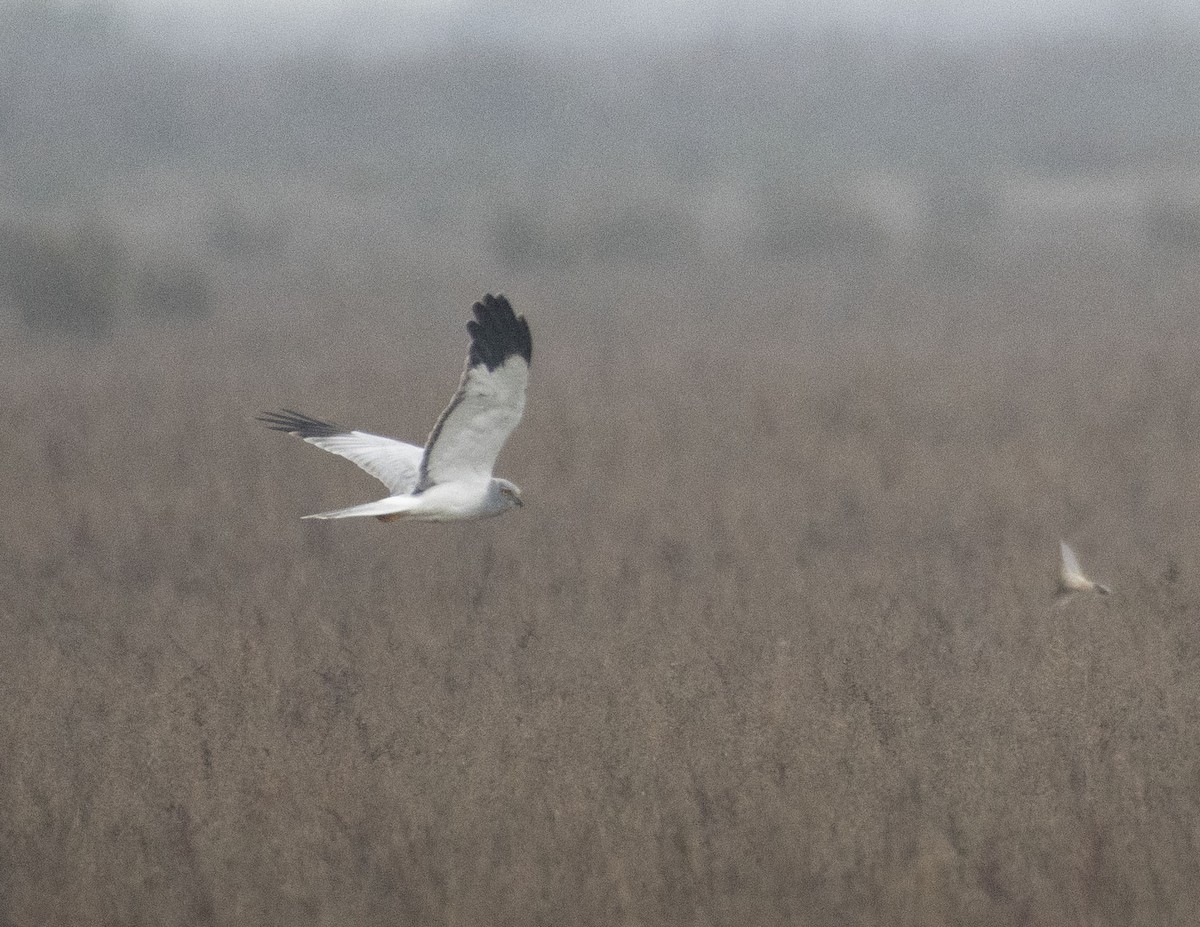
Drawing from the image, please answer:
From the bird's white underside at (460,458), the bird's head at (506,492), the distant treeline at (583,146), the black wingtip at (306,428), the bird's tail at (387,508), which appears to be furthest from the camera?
the distant treeline at (583,146)

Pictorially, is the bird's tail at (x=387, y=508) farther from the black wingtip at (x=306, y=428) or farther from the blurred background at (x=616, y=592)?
the black wingtip at (x=306, y=428)

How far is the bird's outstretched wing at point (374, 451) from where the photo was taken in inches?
326

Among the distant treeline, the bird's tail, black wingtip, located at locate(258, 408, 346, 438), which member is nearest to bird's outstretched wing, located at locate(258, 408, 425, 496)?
black wingtip, located at locate(258, 408, 346, 438)

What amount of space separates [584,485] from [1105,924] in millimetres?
7005

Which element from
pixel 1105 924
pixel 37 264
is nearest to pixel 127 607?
pixel 1105 924

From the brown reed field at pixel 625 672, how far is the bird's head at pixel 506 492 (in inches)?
18.7

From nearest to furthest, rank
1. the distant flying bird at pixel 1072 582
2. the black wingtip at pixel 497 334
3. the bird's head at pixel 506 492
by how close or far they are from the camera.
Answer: the black wingtip at pixel 497 334, the bird's head at pixel 506 492, the distant flying bird at pixel 1072 582

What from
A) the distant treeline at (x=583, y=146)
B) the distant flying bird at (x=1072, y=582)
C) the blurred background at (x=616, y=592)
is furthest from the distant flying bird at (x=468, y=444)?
the distant treeline at (x=583, y=146)

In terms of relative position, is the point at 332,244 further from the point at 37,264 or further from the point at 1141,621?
the point at 1141,621

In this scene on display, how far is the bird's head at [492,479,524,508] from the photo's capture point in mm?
7809

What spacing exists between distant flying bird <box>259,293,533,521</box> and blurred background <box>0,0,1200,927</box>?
0.53 meters

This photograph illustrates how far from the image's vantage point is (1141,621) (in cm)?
737

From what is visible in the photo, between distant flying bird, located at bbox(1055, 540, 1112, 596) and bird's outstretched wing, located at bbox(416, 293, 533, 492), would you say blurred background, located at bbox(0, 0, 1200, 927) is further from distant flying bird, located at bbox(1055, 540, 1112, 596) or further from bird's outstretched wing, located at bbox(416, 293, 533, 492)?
bird's outstretched wing, located at bbox(416, 293, 533, 492)

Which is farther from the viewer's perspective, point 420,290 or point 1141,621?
point 420,290
